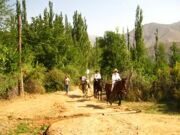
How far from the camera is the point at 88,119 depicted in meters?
19.5

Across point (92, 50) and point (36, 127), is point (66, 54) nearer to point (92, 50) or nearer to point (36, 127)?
point (92, 50)

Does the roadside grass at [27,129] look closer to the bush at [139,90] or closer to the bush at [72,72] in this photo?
the bush at [139,90]

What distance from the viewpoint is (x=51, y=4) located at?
60062 mm

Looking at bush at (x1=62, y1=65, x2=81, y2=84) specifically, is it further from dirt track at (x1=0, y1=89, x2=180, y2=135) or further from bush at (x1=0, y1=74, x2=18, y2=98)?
dirt track at (x1=0, y1=89, x2=180, y2=135)

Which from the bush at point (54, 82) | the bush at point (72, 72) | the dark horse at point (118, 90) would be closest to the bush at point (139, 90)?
the dark horse at point (118, 90)

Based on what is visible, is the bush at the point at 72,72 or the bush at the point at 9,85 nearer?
the bush at the point at 9,85

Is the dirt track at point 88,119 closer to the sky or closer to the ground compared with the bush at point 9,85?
closer to the ground

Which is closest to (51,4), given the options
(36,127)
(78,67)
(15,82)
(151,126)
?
(78,67)

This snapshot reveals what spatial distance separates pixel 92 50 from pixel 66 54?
17189 mm

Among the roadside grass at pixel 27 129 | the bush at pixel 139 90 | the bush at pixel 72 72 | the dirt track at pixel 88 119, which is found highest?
the bush at pixel 72 72

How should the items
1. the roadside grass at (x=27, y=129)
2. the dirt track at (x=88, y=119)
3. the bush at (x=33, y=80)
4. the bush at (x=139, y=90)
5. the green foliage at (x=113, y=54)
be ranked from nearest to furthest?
the dirt track at (x=88, y=119), the roadside grass at (x=27, y=129), the bush at (x=139, y=90), the bush at (x=33, y=80), the green foliage at (x=113, y=54)

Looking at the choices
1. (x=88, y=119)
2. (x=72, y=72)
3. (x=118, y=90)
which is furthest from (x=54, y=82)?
(x=88, y=119)

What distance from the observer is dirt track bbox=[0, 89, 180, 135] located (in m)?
16.9

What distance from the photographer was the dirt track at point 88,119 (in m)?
16.9
